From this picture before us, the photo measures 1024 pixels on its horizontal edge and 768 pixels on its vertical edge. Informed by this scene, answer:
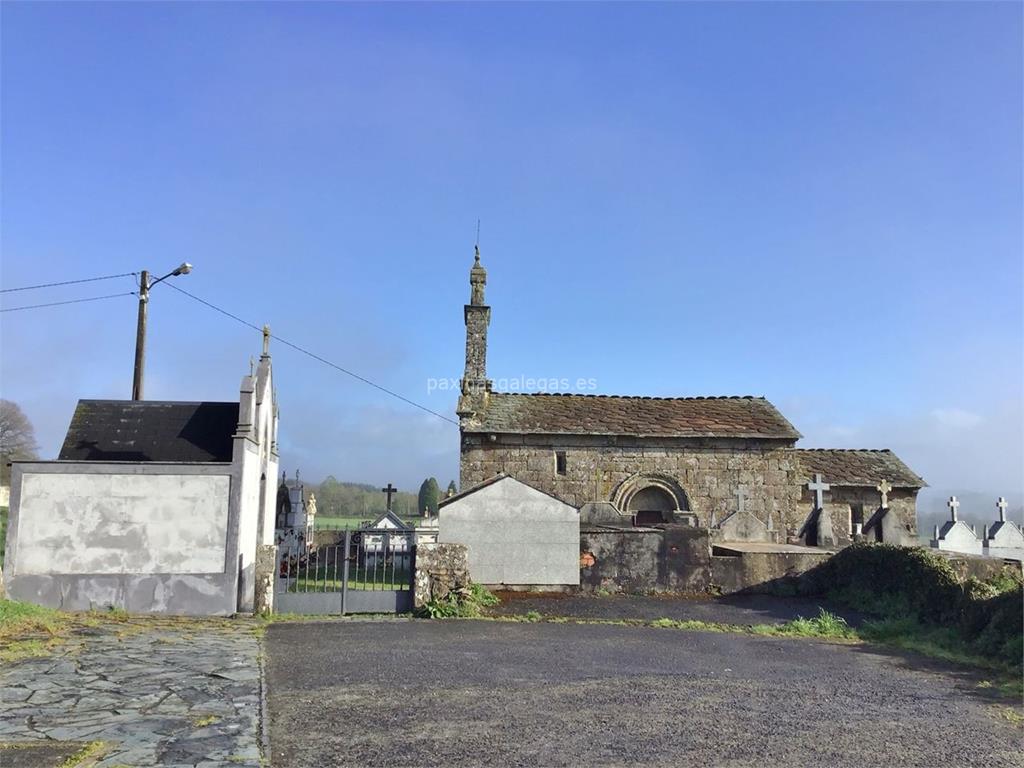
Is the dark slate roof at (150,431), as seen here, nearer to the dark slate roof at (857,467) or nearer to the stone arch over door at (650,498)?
the stone arch over door at (650,498)

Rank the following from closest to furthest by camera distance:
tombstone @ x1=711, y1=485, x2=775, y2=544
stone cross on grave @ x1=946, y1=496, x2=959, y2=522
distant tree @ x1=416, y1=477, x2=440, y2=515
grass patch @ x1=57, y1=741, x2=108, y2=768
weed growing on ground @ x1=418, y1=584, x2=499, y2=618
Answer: grass patch @ x1=57, y1=741, x2=108, y2=768
weed growing on ground @ x1=418, y1=584, x2=499, y2=618
tombstone @ x1=711, y1=485, x2=775, y2=544
stone cross on grave @ x1=946, y1=496, x2=959, y2=522
distant tree @ x1=416, y1=477, x2=440, y2=515

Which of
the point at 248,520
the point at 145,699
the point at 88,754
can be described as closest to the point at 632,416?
the point at 248,520

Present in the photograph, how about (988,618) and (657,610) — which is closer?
(988,618)

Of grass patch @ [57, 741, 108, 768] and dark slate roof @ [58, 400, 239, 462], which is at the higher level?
dark slate roof @ [58, 400, 239, 462]

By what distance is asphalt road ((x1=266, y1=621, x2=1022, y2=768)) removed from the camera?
5.84 metres

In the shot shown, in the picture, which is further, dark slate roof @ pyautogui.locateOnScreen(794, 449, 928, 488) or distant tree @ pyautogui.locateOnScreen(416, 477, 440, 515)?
distant tree @ pyautogui.locateOnScreen(416, 477, 440, 515)

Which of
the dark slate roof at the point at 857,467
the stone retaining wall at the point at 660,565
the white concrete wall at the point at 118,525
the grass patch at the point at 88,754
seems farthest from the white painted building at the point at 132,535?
the dark slate roof at the point at 857,467

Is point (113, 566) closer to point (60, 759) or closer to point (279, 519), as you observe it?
point (60, 759)

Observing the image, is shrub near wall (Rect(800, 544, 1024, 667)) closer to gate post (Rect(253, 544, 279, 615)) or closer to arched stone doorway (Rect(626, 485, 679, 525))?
arched stone doorway (Rect(626, 485, 679, 525))

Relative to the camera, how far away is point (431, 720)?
21.5 ft

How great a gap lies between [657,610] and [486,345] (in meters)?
14.0

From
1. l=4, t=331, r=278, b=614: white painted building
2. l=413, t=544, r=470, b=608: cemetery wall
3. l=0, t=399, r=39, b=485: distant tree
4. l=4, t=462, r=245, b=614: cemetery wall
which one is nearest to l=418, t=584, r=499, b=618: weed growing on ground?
l=413, t=544, r=470, b=608: cemetery wall

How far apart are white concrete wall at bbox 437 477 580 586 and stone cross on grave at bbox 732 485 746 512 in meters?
9.56

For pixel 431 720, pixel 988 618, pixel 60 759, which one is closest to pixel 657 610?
pixel 988 618
